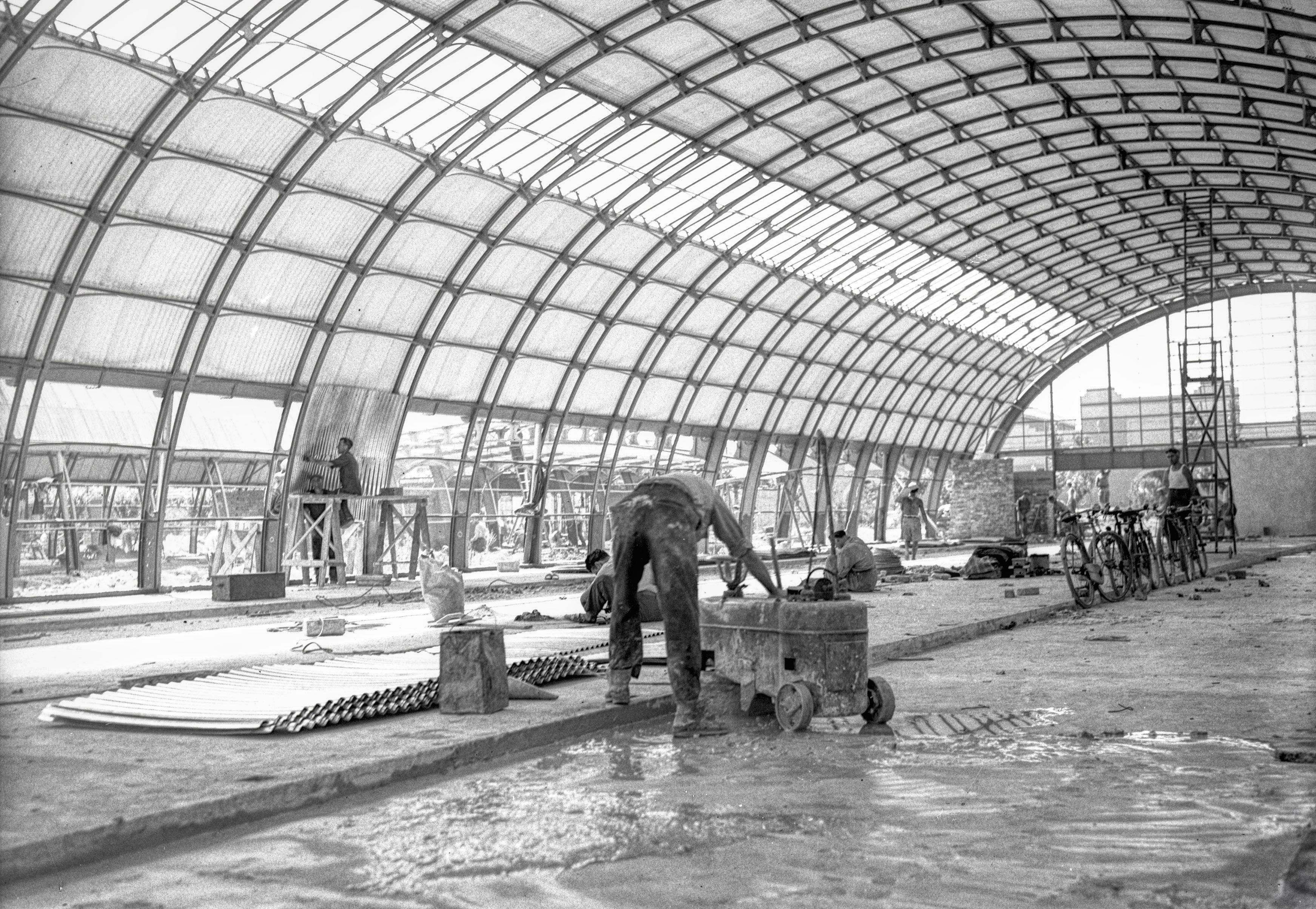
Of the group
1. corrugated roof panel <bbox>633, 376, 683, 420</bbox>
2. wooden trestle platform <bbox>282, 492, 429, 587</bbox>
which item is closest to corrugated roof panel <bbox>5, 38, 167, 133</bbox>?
wooden trestle platform <bbox>282, 492, 429, 587</bbox>

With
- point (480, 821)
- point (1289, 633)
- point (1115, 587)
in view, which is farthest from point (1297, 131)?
point (480, 821)

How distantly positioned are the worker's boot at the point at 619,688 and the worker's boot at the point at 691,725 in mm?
338

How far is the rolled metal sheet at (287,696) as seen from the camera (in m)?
6.54

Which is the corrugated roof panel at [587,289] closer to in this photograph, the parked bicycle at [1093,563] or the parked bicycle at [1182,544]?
the parked bicycle at [1182,544]

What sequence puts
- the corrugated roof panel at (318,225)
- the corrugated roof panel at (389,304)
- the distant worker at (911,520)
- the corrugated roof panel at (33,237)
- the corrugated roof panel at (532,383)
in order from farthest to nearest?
1. the distant worker at (911,520)
2. the corrugated roof panel at (532,383)
3. the corrugated roof panel at (389,304)
4. the corrugated roof panel at (318,225)
5. the corrugated roof panel at (33,237)

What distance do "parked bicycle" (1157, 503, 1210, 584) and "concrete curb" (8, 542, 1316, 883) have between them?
1450 cm

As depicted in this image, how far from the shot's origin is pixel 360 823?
4.94 meters

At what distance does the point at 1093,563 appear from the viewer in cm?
1611

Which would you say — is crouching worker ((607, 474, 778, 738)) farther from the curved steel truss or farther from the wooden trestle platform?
the wooden trestle platform

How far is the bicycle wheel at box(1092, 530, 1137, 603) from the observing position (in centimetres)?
1652

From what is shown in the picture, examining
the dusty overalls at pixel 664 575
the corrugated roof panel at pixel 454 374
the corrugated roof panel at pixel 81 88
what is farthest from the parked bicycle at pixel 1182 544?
the corrugated roof panel at pixel 81 88

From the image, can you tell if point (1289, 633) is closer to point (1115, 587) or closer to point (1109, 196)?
point (1115, 587)

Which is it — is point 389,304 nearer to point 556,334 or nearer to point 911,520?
point 556,334

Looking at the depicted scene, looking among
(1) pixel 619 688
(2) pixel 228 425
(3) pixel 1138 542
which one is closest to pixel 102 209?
(2) pixel 228 425
